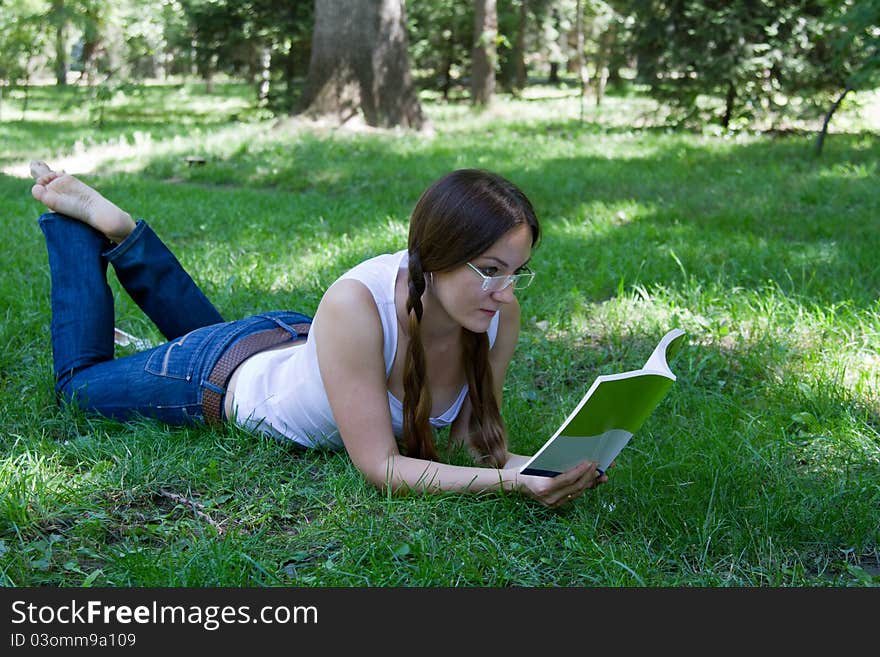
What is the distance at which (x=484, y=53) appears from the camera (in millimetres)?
18562

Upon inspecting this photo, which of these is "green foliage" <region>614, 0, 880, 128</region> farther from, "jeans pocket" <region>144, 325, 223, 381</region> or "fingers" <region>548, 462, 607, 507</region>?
"fingers" <region>548, 462, 607, 507</region>

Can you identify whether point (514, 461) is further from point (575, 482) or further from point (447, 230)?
point (447, 230)

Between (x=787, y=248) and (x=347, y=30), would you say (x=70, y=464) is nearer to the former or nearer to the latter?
A: (x=787, y=248)

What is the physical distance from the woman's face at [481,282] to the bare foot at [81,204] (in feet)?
4.89

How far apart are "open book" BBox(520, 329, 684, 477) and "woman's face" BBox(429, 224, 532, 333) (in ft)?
1.30

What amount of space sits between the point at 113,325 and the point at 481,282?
1668mm

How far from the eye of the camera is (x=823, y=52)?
13578 millimetres

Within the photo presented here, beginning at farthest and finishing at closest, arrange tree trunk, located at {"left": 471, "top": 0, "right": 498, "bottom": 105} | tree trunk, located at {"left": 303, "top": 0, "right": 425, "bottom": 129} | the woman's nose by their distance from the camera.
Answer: tree trunk, located at {"left": 471, "top": 0, "right": 498, "bottom": 105} → tree trunk, located at {"left": 303, "top": 0, "right": 425, "bottom": 129} → the woman's nose

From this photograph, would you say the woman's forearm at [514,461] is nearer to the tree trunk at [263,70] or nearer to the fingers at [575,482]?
the fingers at [575,482]

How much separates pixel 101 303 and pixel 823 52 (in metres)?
12.6

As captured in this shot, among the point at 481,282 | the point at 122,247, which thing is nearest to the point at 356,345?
the point at 481,282

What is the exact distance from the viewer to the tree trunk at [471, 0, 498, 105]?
17984 millimetres

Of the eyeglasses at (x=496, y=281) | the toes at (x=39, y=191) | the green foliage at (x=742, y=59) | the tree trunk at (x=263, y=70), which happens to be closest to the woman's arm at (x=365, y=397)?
the eyeglasses at (x=496, y=281)

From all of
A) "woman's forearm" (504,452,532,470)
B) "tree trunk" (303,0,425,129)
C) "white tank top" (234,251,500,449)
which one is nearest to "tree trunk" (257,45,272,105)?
"tree trunk" (303,0,425,129)
